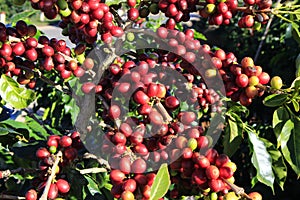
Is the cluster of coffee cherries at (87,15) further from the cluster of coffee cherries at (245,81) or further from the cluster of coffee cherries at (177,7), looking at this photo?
the cluster of coffee cherries at (245,81)

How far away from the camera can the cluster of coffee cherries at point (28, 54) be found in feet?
2.58

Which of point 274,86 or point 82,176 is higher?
point 274,86

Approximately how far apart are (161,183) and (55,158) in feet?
0.76

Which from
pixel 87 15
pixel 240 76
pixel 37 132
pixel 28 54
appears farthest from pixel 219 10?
pixel 37 132

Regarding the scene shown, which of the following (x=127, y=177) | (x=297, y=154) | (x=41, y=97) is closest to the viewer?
(x=127, y=177)

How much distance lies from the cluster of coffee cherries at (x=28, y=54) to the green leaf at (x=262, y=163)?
0.38m

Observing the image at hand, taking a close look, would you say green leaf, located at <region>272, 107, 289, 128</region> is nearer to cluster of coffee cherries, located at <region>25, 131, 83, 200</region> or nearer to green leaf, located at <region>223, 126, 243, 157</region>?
green leaf, located at <region>223, 126, 243, 157</region>

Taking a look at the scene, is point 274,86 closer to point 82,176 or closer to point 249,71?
point 249,71

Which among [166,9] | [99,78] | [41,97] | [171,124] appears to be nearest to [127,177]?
[171,124]

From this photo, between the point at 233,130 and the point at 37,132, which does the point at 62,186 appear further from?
the point at 37,132

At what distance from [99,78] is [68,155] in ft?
0.55

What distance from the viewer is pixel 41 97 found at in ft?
7.59

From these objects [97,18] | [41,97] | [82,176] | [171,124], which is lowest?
[41,97]

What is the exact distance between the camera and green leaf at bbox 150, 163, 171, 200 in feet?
2.01
